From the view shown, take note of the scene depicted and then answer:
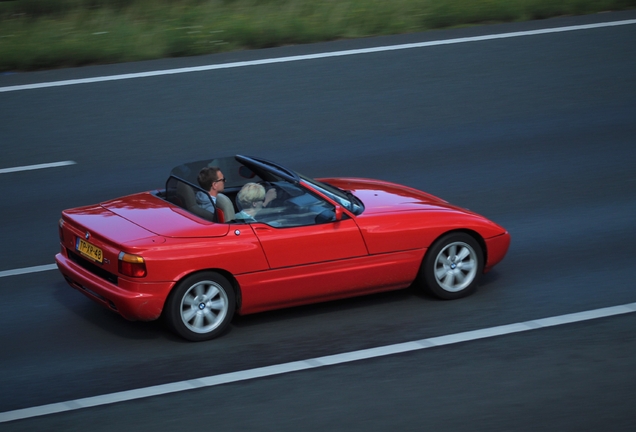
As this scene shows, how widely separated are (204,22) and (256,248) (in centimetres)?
1076

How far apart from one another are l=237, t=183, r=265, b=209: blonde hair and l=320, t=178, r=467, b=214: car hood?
0.93 meters

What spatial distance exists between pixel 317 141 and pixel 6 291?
5.48 meters

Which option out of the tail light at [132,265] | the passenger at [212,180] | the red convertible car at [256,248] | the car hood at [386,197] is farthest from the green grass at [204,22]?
the tail light at [132,265]

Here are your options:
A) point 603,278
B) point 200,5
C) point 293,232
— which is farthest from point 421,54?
point 293,232

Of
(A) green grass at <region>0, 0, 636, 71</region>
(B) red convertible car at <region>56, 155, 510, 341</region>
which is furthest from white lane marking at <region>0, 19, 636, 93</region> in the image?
(B) red convertible car at <region>56, 155, 510, 341</region>

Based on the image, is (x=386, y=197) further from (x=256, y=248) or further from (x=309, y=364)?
(x=309, y=364)

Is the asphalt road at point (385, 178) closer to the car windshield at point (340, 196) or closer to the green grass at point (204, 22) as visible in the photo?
the green grass at point (204, 22)

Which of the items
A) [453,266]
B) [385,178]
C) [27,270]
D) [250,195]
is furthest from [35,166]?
[453,266]

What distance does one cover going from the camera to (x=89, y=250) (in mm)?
7484

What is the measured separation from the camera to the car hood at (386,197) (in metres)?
8.24

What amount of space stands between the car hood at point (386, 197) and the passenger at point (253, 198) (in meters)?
0.88

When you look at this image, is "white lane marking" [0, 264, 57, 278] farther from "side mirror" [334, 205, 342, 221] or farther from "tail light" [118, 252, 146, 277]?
"side mirror" [334, 205, 342, 221]

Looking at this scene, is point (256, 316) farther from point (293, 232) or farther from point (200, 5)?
point (200, 5)

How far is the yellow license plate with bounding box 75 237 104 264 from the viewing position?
24.1ft
